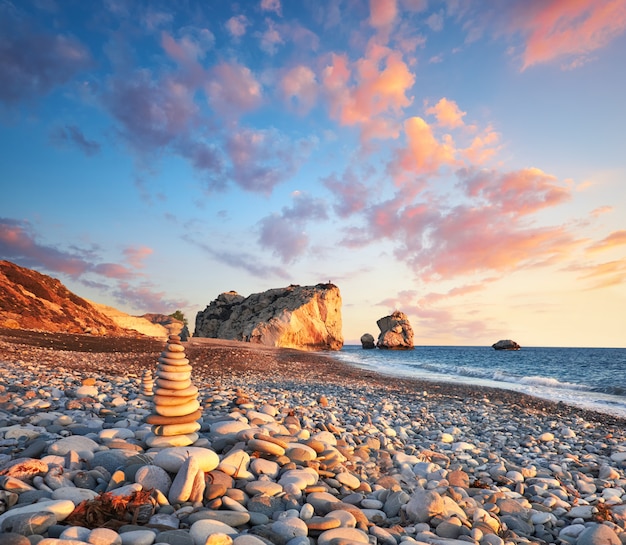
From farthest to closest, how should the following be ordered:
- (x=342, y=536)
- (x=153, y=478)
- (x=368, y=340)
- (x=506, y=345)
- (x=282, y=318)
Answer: (x=368, y=340) → (x=506, y=345) → (x=282, y=318) → (x=153, y=478) → (x=342, y=536)

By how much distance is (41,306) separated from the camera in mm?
38844

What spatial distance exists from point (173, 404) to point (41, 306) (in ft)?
141

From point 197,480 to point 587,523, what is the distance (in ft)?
14.0

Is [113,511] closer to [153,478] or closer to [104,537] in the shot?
[104,537]

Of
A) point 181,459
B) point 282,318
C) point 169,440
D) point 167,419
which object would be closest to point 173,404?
point 167,419

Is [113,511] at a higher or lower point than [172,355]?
lower

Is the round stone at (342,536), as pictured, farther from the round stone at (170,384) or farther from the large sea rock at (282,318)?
the large sea rock at (282,318)

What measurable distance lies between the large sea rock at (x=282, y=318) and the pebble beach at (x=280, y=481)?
68.0 metres

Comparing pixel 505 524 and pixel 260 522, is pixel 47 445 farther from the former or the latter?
pixel 505 524

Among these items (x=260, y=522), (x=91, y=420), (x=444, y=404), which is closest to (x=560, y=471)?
(x=260, y=522)

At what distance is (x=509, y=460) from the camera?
667 centimetres

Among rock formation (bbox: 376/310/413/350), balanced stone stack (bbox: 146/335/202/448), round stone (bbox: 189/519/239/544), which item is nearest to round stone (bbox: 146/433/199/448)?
balanced stone stack (bbox: 146/335/202/448)

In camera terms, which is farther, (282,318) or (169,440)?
(282,318)

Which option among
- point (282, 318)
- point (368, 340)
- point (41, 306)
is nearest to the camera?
point (41, 306)
